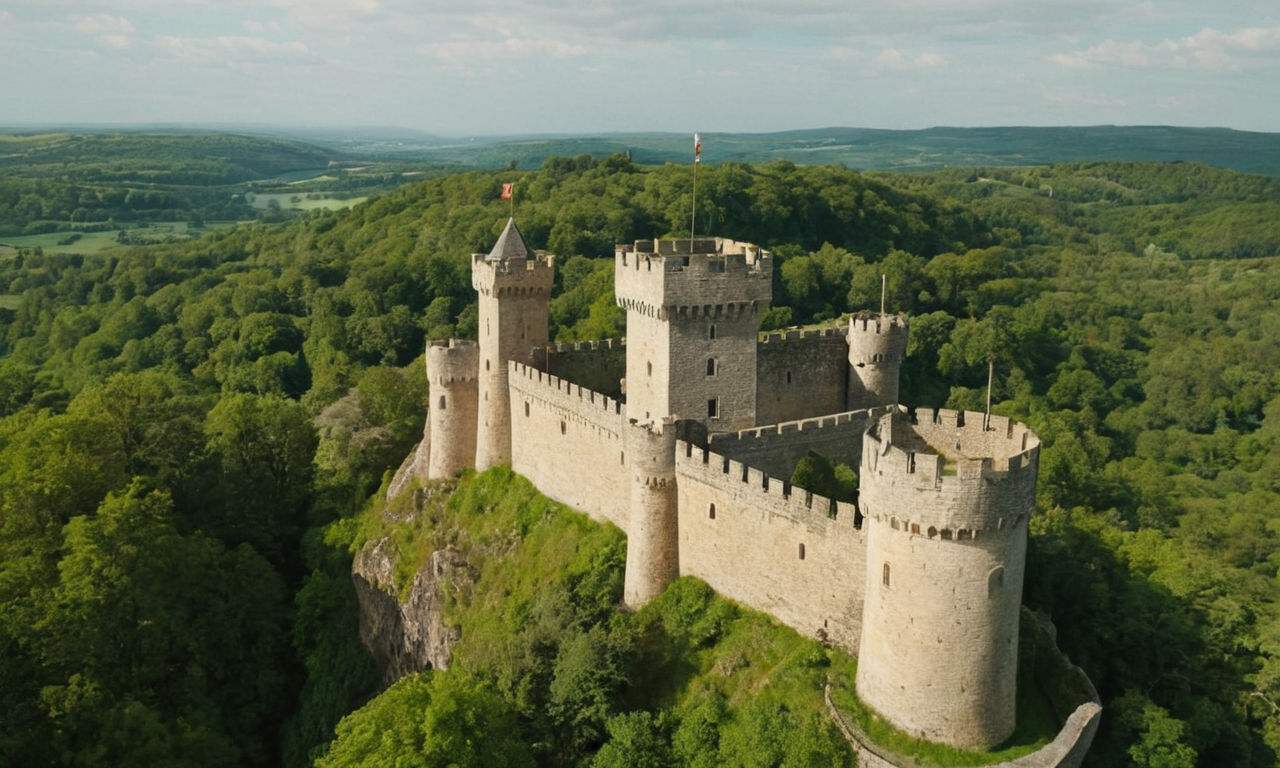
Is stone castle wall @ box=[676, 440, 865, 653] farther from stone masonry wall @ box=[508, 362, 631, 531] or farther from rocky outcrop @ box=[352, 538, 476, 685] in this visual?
rocky outcrop @ box=[352, 538, 476, 685]

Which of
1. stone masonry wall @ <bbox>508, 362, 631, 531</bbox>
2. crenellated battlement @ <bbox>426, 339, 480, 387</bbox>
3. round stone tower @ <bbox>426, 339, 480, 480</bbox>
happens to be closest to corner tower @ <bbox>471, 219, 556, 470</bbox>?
crenellated battlement @ <bbox>426, 339, 480, 387</bbox>

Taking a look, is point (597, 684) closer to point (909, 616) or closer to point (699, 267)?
point (909, 616)

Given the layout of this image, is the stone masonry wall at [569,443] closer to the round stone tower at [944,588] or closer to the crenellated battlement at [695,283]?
the crenellated battlement at [695,283]

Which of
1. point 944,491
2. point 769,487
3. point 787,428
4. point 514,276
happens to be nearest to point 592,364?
point 514,276

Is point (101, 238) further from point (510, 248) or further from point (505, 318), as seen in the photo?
point (505, 318)

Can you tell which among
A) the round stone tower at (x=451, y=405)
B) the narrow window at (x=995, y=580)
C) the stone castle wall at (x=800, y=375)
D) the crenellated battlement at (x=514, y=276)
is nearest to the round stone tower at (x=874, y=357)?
the stone castle wall at (x=800, y=375)

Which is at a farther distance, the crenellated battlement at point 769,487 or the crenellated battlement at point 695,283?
the crenellated battlement at point 695,283

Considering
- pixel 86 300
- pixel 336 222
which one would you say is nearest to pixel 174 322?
pixel 86 300
